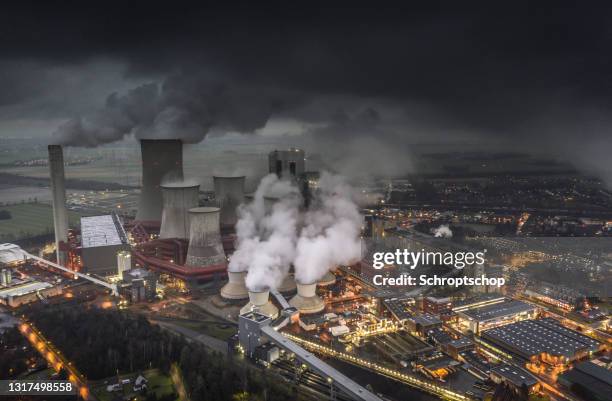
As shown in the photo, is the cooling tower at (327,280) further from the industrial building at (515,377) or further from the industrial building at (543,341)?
the industrial building at (515,377)

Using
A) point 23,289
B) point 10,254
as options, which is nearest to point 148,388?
point 23,289

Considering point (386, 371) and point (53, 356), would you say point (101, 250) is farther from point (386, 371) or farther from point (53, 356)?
point (386, 371)

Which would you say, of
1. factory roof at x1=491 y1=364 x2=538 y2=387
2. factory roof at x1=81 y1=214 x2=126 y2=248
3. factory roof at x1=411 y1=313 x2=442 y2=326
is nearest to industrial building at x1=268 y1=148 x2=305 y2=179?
factory roof at x1=81 y1=214 x2=126 y2=248

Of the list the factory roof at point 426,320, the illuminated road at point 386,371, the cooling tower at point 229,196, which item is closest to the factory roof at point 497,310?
the factory roof at point 426,320

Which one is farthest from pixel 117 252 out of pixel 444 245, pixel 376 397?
pixel 444 245

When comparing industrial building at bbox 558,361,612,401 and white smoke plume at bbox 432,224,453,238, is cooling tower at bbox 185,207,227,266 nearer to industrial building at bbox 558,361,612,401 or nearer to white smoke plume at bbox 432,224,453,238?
industrial building at bbox 558,361,612,401

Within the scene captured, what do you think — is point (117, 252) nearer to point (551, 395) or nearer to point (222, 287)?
point (222, 287)
